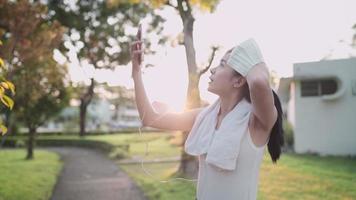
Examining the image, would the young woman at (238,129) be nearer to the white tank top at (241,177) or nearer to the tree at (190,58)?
the white tank top at (241,177)

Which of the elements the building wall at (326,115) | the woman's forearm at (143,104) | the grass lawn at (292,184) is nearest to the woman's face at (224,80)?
the woman's forearm at (143,104)

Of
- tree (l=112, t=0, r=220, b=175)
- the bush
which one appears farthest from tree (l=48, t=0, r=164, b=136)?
the bush

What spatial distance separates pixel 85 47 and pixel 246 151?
12948mm

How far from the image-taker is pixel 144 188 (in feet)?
29.0

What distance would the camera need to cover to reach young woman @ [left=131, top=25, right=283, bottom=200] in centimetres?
149

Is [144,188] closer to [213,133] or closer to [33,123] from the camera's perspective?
[213,133]

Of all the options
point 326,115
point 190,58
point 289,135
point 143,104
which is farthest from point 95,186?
point 289,135

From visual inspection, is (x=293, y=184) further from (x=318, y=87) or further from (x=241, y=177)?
(x=318, y=87)

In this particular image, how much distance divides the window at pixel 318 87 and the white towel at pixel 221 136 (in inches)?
587

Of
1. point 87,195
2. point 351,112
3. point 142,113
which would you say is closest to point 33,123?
point 87,195

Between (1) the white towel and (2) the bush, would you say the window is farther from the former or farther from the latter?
(1) the white towel

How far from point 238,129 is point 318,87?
15194 millimetres

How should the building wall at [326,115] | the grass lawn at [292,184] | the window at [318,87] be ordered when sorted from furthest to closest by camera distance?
the window at [318,87], the building wall at [326,115], the grass lawn at [292,184]

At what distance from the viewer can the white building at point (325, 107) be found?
14.7 m
